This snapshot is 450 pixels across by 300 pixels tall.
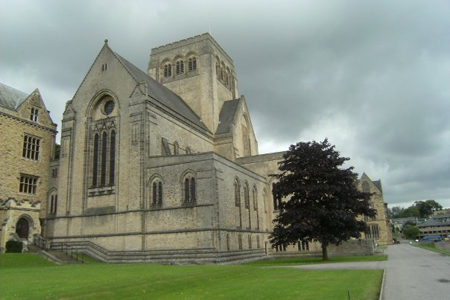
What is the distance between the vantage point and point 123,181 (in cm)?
3700

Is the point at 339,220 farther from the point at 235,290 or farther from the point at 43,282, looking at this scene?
the point at 43,282

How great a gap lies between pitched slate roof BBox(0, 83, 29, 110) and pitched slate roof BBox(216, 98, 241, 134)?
2363cm

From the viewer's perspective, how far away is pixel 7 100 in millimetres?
39812

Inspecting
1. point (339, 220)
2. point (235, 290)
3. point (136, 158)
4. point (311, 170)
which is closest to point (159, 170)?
point (136, 158)

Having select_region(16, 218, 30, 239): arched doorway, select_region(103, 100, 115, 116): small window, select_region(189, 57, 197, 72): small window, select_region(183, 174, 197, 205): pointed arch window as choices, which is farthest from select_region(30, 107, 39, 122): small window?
select_region(189, 57, 197, 72): small window

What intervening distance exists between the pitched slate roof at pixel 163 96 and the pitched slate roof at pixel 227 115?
116 inches

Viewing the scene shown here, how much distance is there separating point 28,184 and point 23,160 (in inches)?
99.7

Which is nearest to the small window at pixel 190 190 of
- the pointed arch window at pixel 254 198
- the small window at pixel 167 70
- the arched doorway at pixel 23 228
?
the pointed arch window at pixel 254 198

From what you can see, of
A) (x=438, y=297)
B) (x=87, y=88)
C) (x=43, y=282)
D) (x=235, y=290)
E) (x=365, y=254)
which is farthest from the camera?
(x=87, y=88)

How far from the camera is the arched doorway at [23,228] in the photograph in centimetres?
3669

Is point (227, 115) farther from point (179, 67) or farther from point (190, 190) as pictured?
point (190, 190)

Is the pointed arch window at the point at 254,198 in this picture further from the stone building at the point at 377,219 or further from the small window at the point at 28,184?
the stone building at the point at 377,219

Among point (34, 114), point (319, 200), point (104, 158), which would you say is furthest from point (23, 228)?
point (319, 200)

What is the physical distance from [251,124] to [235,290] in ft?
155
